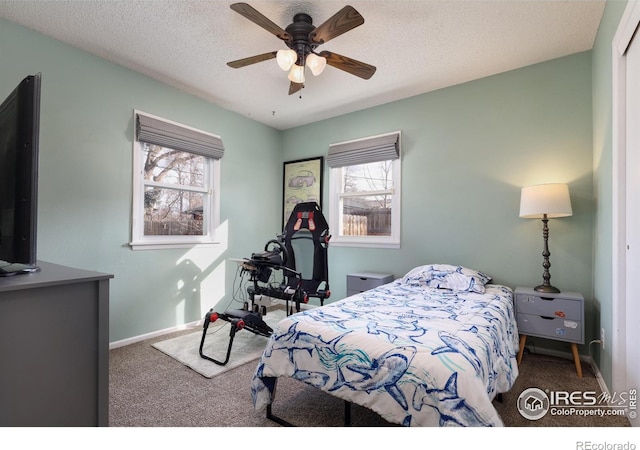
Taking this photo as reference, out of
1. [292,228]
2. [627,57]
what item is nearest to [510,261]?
[627,57]

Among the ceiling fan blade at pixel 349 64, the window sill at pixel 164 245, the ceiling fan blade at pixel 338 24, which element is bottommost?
the window sill at pixel 164 245

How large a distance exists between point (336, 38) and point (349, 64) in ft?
1.11

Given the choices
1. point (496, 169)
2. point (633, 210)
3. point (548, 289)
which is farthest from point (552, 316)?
point (496, 169)

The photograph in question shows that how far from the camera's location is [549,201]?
8.01ft

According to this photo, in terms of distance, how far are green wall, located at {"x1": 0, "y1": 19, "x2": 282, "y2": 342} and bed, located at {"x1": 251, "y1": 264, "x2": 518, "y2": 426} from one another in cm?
195

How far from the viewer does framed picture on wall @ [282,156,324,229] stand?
166 inches

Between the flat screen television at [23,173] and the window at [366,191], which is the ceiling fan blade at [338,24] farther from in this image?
Result: the window at [366,191]

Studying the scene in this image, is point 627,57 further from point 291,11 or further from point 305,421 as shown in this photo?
point 305,421

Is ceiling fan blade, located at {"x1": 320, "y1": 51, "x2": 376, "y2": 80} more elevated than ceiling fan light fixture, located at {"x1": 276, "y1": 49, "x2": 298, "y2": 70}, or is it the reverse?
ceiling fan blade, located at {"x1": 320, "y1": 51, "x2": 376, "y2": 80}

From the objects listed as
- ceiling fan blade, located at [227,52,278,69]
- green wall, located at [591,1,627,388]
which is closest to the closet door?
green wall, located at [591,1,627,388]

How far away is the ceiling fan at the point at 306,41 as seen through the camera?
6.20ft

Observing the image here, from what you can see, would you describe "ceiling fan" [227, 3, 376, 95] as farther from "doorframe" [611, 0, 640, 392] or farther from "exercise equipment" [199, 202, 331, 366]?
"doorframe" [611, 0, 640, 392]

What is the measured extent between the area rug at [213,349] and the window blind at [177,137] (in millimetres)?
1935
